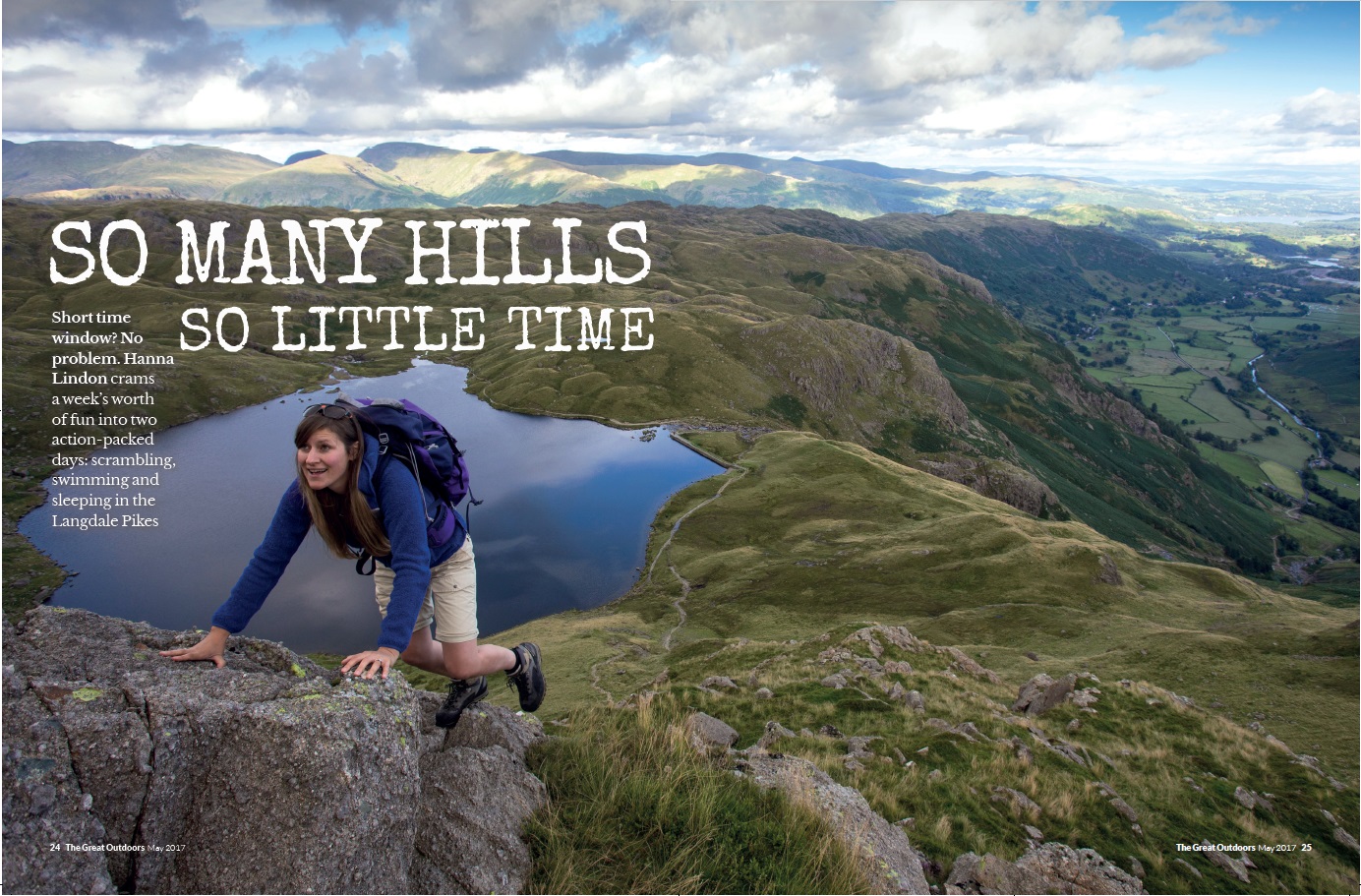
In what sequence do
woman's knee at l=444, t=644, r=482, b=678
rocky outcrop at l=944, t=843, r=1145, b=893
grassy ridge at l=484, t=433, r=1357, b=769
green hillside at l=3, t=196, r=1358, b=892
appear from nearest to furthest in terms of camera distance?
woman's knee at l=444, t=644, r=482, b=678
rocky outcrop at l=944, t=843, r=1145, b=893
green hillside at l=3, t=196, r=1358, b=892
grassy ridge at l=484, t=433, r=1357, b=769

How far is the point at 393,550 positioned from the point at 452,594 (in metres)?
1.65

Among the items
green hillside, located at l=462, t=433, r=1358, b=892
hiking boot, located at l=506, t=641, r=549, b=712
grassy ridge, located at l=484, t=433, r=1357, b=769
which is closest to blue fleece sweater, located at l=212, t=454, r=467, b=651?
hiking boot, located at l=506, t=641, r=549, b=712

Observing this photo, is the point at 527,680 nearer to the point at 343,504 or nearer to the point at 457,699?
the point at 457,699

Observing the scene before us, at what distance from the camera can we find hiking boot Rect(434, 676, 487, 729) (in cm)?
1019

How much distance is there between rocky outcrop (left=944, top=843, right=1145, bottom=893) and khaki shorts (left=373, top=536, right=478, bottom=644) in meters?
9.97

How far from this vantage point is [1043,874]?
493 inches

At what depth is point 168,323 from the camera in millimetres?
187625

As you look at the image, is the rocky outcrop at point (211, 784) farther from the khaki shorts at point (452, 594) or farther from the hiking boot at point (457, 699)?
the hiking boot at point (457, 699)

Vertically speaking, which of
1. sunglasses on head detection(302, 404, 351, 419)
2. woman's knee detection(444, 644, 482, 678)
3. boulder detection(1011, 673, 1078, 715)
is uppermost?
sunglasses on head detection(302, 404, 351, 419)

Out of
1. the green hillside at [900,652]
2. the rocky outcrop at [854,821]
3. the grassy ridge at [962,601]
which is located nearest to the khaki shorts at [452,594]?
the green hillside at [900,652]

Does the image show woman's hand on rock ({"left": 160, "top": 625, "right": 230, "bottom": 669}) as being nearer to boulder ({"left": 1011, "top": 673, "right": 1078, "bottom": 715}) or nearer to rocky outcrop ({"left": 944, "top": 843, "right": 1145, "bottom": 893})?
rocky outcrop ({"left": 944, "top": 843, "right": 1145, "bottom": 893})

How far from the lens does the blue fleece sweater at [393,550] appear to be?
25.9 ft

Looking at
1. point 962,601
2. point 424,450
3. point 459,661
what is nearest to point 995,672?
point 962,601

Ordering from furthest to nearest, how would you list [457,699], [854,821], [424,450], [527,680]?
[527,680]
[854,821]
[457,699]
[424,450]
